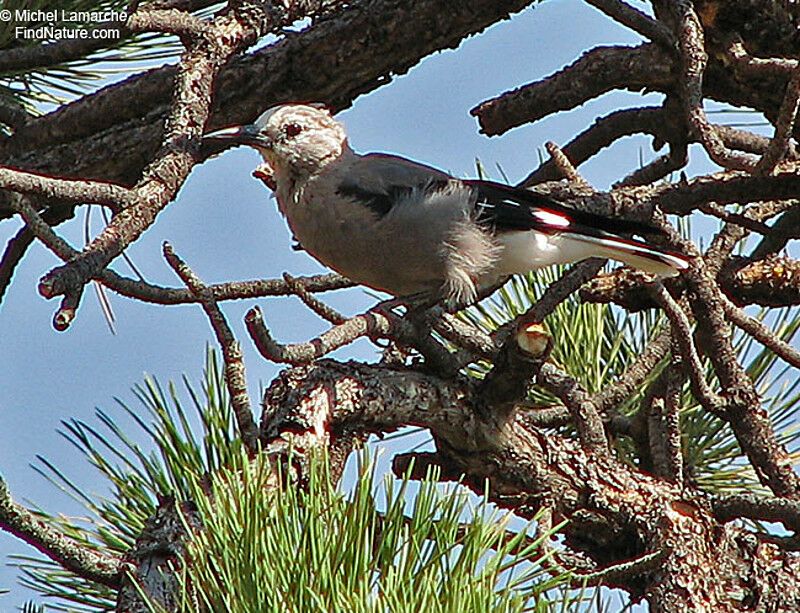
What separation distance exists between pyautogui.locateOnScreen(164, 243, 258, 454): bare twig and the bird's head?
3.88ft

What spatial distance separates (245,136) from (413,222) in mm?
430

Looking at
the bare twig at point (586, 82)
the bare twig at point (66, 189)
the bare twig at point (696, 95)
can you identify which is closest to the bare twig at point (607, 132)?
the bare twig at point (586, 82)

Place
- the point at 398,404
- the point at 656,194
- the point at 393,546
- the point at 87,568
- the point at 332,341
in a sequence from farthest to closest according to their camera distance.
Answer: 1. the point at 656,194
2. the point at 398,404
3. the point at 332,341
4. the point at 87,568
5. the point at 393,546

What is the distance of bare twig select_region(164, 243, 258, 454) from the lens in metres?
1.60

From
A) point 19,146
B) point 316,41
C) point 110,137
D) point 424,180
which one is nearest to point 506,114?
point 424,180

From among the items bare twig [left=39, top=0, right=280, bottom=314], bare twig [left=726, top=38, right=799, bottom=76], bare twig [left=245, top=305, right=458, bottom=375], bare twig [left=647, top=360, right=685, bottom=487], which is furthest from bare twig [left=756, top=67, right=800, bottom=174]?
bare twig [left=39, top=0, right=280, bottom=314]

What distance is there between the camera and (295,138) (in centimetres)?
304

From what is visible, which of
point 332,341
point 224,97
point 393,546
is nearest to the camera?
point 393,546

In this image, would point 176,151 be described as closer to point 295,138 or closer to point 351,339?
point 351,339

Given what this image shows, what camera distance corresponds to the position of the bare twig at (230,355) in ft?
5.24

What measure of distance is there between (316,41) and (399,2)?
198mm

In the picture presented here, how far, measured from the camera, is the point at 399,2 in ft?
9.07

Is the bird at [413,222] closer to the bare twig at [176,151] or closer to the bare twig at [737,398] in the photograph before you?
the bare twig at [737,398]

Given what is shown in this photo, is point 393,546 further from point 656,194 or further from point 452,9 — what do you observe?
point 452,9
